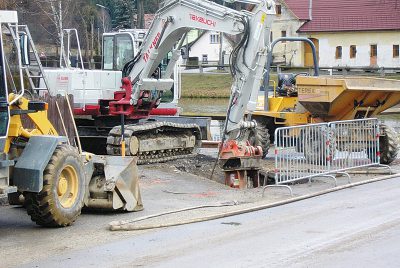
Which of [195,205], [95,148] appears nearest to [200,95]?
[95,148]

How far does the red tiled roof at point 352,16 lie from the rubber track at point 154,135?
55194mm

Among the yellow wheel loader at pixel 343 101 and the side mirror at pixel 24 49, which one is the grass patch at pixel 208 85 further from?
the side mirror at pixel 24 49

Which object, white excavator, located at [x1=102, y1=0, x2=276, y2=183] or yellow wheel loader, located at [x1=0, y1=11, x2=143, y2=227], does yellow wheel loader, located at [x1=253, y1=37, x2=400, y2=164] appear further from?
yellow wheel loader, located at [x1=0, y1=11, x2=143, y2=227]

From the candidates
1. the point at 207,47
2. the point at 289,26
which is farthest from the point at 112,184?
the point at 207,47

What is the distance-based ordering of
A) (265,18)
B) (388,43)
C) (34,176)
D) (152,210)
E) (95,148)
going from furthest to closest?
(388,43), (95,148), (265,18), (152,210), (34,176)

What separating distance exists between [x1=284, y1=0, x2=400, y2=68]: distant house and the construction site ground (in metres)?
55.5

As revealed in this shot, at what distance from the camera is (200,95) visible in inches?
2406

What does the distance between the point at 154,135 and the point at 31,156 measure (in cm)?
919

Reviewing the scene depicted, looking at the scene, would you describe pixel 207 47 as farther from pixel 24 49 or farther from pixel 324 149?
pixel 24 49

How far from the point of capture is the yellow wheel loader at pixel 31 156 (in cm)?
1170

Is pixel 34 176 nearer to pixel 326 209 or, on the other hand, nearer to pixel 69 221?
pixel 69 221

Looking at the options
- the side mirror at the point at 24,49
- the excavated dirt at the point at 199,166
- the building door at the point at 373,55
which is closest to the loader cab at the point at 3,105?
the side mirror at the point at 24,49

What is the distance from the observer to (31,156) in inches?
470

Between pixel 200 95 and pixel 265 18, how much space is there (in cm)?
4249
